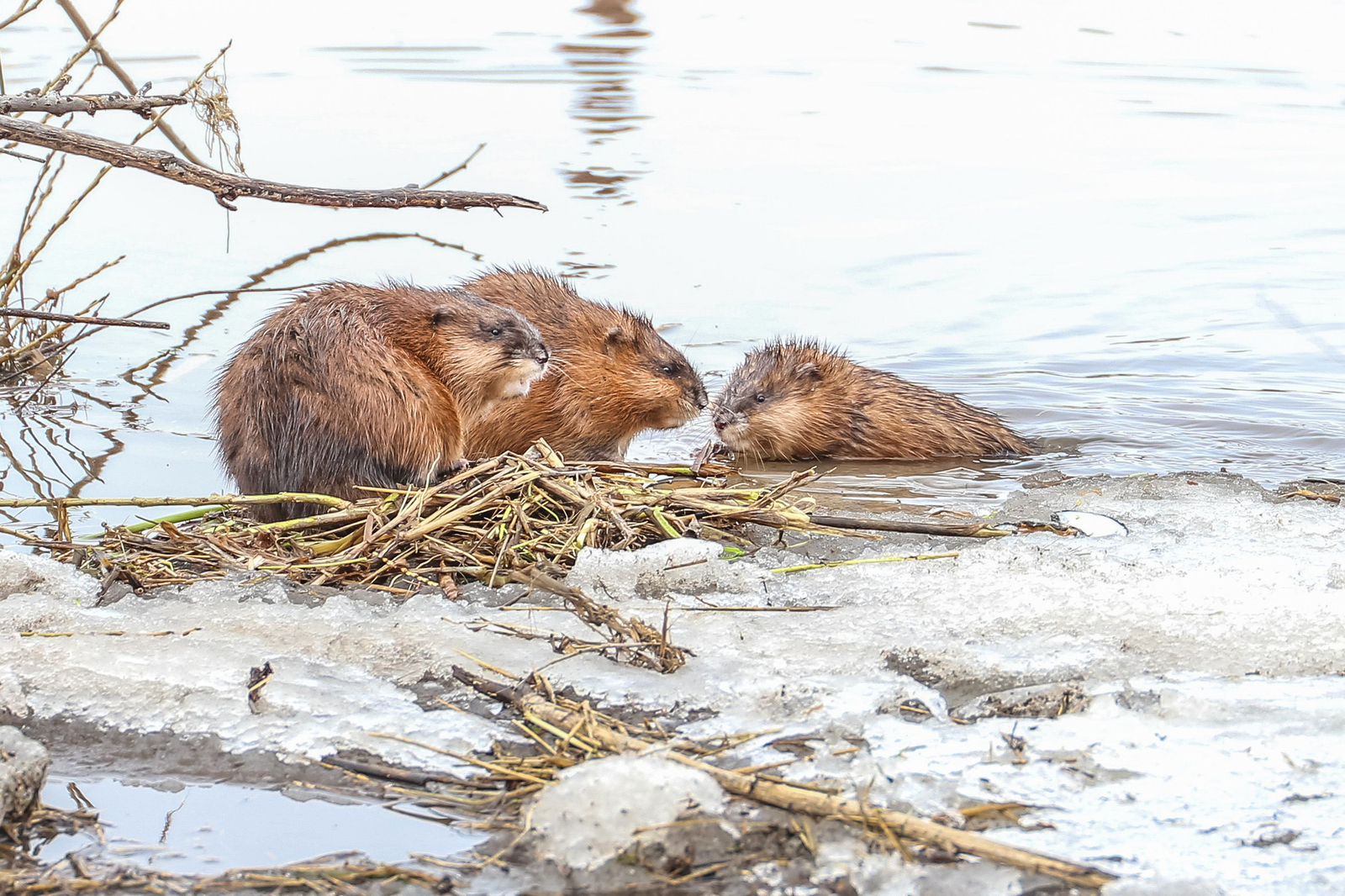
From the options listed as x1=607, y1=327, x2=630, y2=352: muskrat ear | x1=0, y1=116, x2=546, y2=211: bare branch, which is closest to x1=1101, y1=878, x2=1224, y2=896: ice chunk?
x1=0, y1=116, x2=546, y2=211: bare branch

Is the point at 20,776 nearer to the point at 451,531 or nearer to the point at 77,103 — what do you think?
the point at 451,531

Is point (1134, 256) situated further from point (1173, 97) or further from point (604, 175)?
point (1173, 97)

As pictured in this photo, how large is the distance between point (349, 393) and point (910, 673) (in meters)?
1.96

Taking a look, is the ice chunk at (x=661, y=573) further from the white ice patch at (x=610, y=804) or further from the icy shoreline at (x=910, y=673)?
the white ice patch at (x=610, y=804)

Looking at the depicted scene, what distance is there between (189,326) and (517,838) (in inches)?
244

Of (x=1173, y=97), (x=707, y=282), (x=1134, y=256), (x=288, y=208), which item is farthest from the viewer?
(x=1173, y=97)

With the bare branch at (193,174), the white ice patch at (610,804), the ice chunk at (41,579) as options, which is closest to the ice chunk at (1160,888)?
the white ice patch at (610,804)

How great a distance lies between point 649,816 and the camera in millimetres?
2387

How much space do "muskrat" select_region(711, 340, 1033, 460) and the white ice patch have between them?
372 centimetres

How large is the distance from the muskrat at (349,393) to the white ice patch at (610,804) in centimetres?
198

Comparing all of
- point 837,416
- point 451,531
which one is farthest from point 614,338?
point 451,531

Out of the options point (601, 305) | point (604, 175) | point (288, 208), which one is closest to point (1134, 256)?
point (604, 175)

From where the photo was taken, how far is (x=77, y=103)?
3.68 metres

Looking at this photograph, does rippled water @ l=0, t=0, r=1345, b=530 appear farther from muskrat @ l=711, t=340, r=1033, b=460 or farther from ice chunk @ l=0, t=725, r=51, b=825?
ice chunk @ l=0, t=725, r=51, b=825
